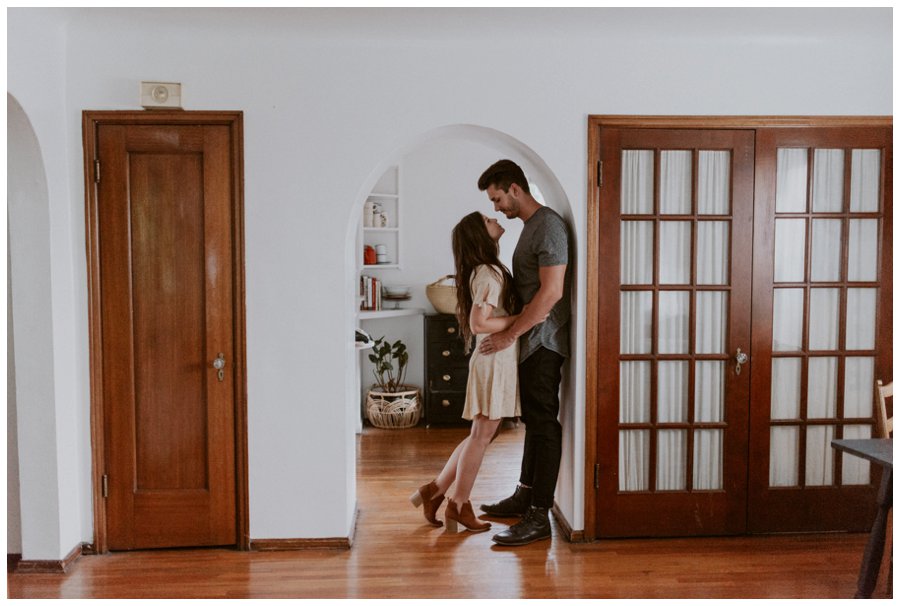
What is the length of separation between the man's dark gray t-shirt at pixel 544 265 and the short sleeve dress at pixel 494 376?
0.30 feet

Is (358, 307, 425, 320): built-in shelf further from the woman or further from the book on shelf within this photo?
the woman

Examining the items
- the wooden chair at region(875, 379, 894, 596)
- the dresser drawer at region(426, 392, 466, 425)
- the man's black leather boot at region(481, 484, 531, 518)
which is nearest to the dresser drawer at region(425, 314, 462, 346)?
the dresser drawer at region(426, 392, 466, 425)

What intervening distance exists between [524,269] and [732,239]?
1000 mm

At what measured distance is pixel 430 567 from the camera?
317cm

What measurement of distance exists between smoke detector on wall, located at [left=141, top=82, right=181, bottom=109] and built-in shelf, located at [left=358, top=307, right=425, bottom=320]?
2.82 meters

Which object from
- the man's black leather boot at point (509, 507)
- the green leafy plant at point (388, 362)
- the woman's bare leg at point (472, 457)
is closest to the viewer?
the woman's bare leg at point (472, 457)

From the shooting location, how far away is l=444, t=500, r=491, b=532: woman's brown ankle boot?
3.56 meters

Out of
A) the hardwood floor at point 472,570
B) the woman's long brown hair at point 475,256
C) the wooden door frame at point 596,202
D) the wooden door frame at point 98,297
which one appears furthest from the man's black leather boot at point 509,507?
the wooden door frame at point 98,297

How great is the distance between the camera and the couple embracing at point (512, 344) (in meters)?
3.41

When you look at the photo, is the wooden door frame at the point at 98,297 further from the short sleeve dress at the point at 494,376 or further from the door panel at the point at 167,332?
the short sleeve dress at the point at 494,376

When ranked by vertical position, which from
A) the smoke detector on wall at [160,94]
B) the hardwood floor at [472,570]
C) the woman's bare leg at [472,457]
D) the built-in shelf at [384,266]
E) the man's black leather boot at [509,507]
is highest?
the smoke detector on wall at [160,94]

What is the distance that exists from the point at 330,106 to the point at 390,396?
121 inches

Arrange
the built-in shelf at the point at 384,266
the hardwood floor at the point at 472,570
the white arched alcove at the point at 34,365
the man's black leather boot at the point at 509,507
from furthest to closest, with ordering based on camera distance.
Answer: the built-in shelf at the point at 384,266 < the man's black leather boot at the point at 509,507 < the white arched alcove at the point at 34,365 < the hardwood floor at the point at 472,570

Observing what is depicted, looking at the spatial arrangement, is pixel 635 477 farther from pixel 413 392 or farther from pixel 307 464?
pixel 413 392
